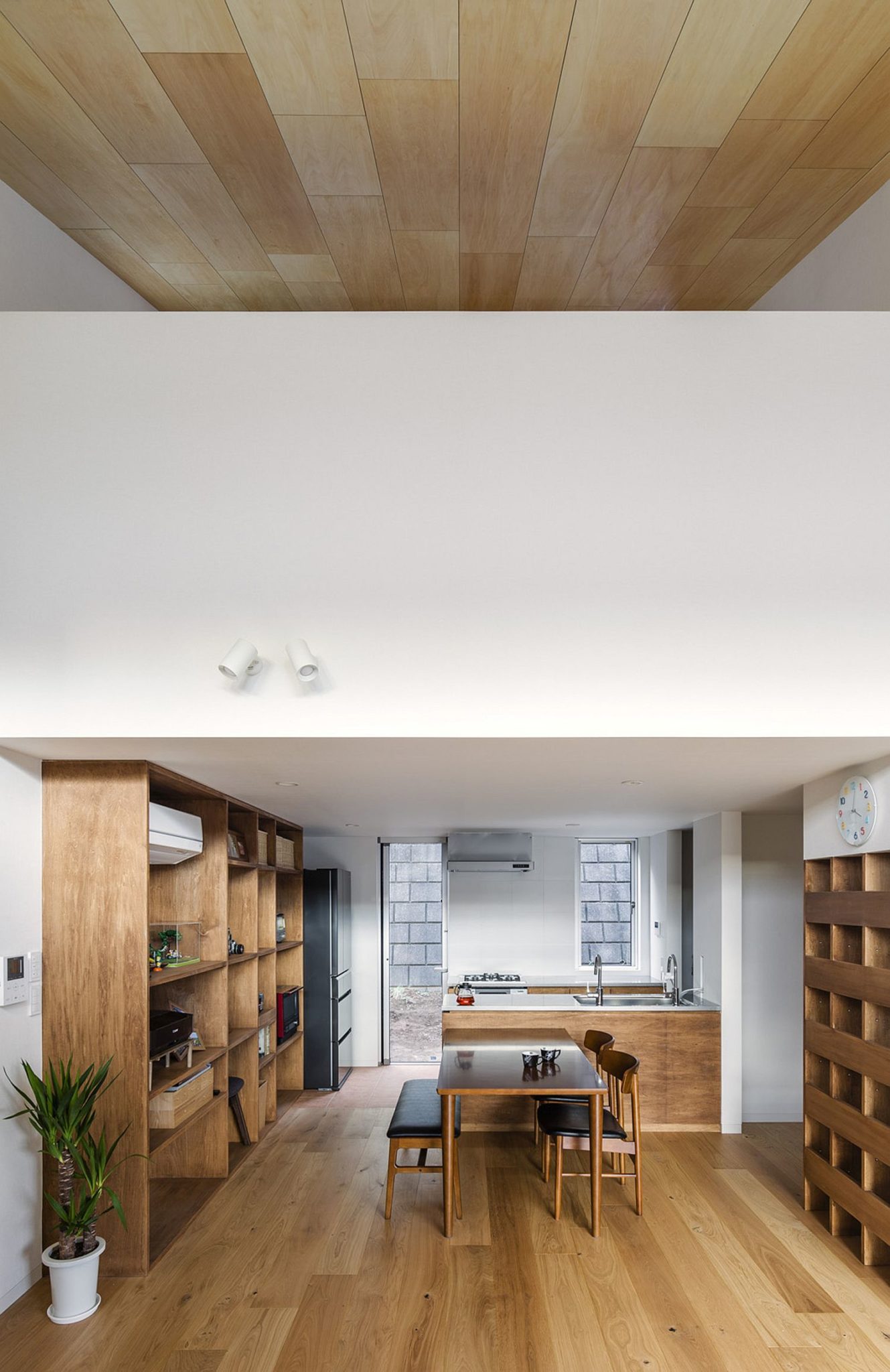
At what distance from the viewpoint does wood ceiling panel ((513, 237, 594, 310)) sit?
15.5 ft

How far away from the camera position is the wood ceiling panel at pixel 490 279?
4.85m

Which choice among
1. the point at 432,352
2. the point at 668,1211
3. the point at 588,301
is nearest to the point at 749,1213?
the point at 668,1211

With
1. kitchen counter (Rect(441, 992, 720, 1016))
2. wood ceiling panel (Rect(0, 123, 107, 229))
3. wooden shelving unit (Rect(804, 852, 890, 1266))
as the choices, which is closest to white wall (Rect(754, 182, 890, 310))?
wooden shelving unit (Rect(804, 852, 890, 1266))

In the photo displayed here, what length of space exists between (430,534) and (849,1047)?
2.92m

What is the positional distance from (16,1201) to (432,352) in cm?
357

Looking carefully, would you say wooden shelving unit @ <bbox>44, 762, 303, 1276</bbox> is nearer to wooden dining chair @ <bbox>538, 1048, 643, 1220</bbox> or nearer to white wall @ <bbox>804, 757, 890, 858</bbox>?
wooden dining chair @ <bbox>538, 1048, 643, 1220</bbox>

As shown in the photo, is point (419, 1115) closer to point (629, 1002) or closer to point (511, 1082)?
point (511, 1082)

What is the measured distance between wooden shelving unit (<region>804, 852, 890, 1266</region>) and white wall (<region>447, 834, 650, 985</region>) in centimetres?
436

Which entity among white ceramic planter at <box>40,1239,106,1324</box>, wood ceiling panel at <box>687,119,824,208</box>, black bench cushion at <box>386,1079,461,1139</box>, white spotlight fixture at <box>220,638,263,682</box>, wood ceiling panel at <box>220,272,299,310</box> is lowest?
white ceramic planter at <box>40,1239,106,1324</box>

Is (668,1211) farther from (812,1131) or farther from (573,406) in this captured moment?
(573,406)

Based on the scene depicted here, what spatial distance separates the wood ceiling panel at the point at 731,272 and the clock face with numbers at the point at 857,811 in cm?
256

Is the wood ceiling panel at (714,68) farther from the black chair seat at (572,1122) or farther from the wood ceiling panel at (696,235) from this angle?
the black chair seat at (572,1122)

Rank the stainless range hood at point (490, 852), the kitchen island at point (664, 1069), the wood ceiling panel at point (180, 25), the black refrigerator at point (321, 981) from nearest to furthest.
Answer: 1. the wood ceiling panel at point (180, 25)
2. the kitchen island at point (664, 1069)
3. the black refrigerator at point (321, 981)
4. the stainless range hood at point (490, 852)

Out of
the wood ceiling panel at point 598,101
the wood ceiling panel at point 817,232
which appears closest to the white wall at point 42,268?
the wood ceiling panel at point 598,101
